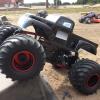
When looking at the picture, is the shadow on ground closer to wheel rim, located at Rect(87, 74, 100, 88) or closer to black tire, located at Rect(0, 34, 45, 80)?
black tire, located at Rect(0, 34, 45, 80)

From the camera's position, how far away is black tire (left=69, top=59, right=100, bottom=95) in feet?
22.5

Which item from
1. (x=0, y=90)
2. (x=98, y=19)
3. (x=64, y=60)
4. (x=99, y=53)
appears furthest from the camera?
(x=98, y=19)

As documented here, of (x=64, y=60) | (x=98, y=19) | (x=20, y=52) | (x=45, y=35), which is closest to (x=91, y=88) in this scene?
(x=64, y=60)

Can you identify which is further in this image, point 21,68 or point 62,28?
point 62,28

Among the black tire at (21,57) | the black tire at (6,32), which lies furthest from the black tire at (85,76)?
the black tire at (6,32)

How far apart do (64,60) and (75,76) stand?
2.47 feet

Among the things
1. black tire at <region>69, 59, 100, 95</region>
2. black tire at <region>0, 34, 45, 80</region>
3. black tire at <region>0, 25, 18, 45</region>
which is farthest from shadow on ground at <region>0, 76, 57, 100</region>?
black tire at <region>0, 25, 18, 45</region>

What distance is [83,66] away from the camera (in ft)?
22.7

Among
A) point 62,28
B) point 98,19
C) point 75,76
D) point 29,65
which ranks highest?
point 62,28

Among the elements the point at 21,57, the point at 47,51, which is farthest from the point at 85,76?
the point at 21,57

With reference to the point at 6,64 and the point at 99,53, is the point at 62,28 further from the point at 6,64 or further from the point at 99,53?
the point at 99,53

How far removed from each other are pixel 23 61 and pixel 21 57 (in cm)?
8

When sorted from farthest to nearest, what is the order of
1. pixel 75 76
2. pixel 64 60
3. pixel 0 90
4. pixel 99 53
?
pixel 99 53 → pixel 64 60 → pixel 75 76 → pixel 0 90

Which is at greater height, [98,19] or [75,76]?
[75,76]
